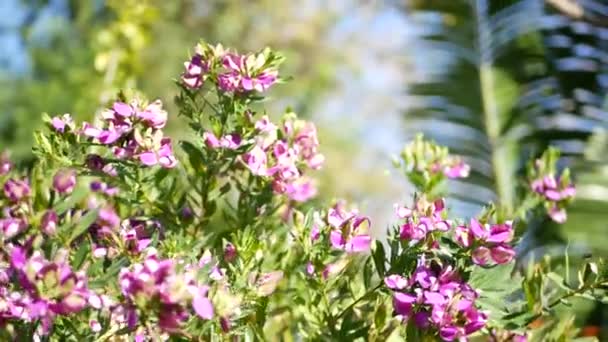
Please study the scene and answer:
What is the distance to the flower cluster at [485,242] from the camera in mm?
869

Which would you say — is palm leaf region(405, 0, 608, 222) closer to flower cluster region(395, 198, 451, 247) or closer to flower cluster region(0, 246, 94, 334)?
flower cluster region(395, 198, 451, 247)

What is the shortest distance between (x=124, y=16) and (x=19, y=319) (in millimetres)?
2010

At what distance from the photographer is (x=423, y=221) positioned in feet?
2.92

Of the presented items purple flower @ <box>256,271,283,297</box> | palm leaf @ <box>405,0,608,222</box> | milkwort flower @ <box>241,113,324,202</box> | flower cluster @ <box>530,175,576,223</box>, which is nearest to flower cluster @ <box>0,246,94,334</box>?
purple flower @ <box>256,271,283,297</box>

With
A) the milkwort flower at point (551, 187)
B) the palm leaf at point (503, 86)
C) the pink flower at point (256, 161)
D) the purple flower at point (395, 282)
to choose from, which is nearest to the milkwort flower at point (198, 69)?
the pink flower at point (256, 161)

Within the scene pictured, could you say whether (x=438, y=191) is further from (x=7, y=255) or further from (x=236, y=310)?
(x=7, y=255)

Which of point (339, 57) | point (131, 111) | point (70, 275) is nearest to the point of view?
point (70, 275)

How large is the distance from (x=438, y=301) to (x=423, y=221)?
9 centimetres

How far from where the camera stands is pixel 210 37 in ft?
25.9

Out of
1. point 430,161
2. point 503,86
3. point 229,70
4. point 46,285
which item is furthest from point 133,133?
point 503,86

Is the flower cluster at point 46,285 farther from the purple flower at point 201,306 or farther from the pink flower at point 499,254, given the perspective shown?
the pink flower at point 499,254

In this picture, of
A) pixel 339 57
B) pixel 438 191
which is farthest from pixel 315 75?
pixel 438 191

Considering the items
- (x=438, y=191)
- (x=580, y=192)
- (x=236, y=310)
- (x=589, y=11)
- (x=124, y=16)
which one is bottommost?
(x=236, y=310)

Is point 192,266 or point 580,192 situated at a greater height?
point 580,192
